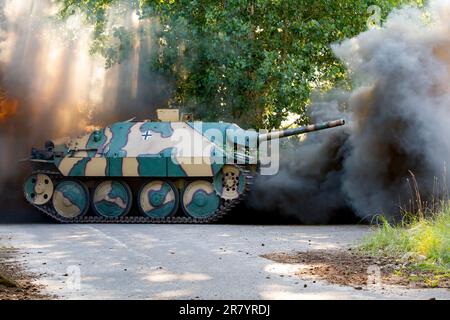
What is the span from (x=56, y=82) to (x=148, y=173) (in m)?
6.46

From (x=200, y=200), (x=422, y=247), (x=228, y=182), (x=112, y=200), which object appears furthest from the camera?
(x=112, y=200)

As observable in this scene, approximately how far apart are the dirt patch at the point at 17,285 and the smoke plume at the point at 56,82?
12.8m

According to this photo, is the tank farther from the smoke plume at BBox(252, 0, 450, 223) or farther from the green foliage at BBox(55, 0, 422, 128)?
the green foliage at BBox(55, 0, 422, 128)

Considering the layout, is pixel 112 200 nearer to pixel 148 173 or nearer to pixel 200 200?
pixel 148 173

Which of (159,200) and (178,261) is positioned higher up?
(159,200)

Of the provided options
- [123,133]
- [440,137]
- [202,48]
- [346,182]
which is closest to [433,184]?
[440,137]

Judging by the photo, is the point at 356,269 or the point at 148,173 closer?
the point at 356,269

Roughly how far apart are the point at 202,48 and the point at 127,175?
7.39 meters

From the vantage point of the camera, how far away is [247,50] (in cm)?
2600

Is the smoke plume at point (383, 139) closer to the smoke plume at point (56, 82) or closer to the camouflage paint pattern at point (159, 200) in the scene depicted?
the camouflage paint pattern at point (159, 200)

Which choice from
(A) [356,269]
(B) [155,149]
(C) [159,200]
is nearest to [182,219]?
(C) [159,200]

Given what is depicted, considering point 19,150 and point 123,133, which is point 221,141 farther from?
point 19,150

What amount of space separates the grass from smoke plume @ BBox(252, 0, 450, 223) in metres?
4.40

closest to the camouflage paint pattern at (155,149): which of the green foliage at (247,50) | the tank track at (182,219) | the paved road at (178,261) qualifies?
the tank track at (182,219)
